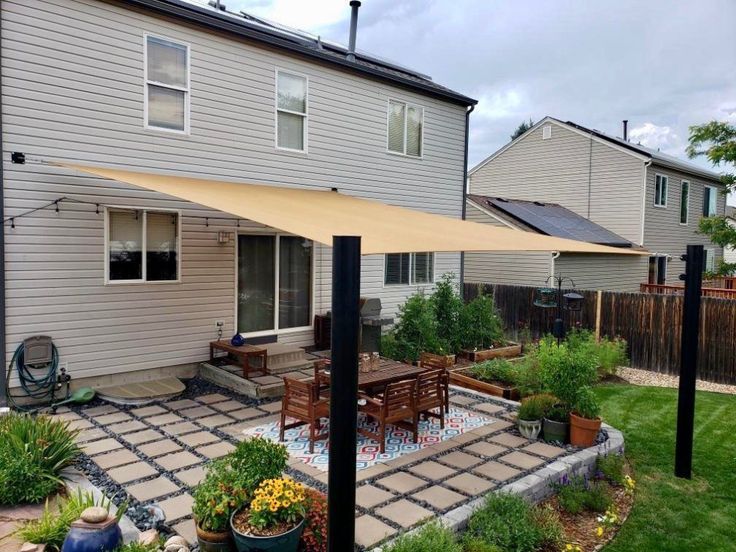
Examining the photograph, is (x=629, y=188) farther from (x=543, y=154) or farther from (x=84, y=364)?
(x=84, y=364)

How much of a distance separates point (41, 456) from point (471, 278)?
16.3 m

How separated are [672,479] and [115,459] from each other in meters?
6.45

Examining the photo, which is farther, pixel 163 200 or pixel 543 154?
pixel 543 154

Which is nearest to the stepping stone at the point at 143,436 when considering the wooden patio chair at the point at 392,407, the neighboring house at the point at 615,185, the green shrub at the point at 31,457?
the green shrub at the point at 31,457

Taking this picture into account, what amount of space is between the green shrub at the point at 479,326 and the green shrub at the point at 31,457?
8291mm

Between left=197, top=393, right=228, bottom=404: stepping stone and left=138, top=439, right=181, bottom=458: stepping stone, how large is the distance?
5.52 feet

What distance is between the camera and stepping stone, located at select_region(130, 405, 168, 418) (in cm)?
741

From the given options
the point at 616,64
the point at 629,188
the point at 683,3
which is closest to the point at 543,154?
the point at 629,188

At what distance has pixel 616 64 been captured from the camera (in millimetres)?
16188

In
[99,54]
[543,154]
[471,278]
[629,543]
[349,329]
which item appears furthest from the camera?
[543,154]

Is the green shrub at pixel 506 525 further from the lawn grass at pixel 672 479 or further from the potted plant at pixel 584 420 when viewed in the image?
the potted plant at pixel 584 420

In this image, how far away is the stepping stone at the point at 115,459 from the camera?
223 inches

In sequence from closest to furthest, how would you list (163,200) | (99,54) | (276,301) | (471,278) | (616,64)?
(99,54) < (163,200) < (276,301) < (616,64) < (471,278)

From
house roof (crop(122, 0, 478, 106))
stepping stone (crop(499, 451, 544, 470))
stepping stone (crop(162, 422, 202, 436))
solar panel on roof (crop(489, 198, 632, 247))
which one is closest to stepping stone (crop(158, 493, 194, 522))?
stepping stone (crop(162, 422, 202, 436))
